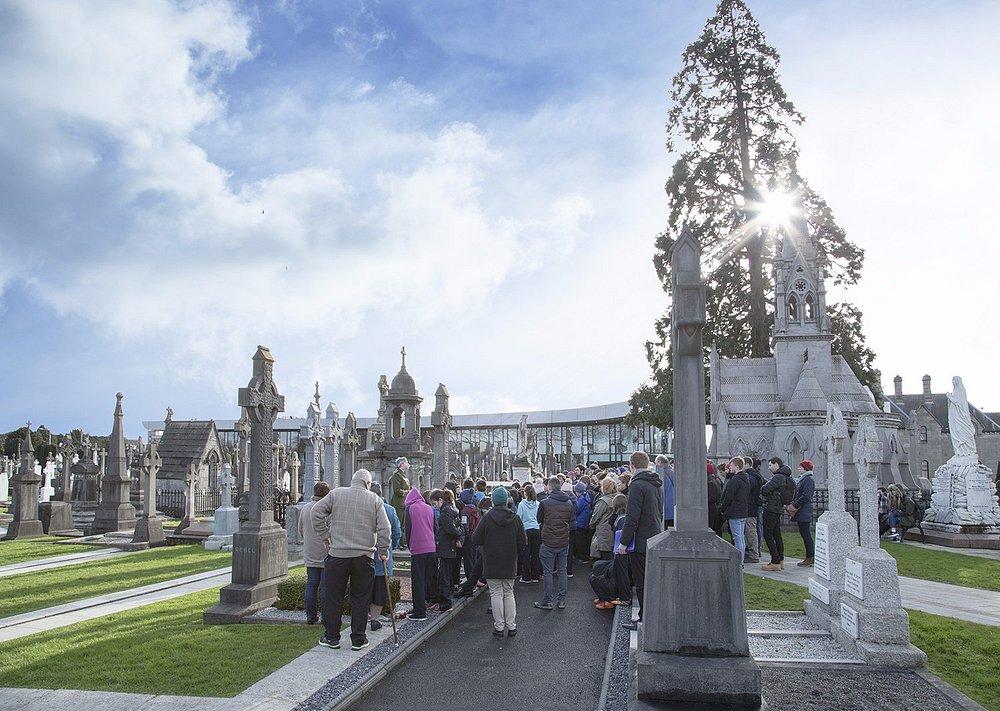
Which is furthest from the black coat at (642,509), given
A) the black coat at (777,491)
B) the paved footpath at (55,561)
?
the paved footpath at (55,561)

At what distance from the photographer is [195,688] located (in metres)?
6.02

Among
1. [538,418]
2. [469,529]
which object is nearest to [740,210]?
[469,529]

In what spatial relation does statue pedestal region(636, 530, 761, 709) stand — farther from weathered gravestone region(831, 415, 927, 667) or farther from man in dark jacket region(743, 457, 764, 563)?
man in dark jacket region(743, 457, 764, 563)

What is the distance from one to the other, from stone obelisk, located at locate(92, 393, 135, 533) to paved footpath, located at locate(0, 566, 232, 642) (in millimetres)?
9147

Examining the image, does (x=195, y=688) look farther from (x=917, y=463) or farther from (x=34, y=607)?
(x=917, y=463)

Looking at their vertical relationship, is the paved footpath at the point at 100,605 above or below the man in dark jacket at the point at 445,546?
below

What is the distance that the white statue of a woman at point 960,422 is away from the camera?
16500mm

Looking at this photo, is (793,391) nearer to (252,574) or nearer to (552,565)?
(552,565)

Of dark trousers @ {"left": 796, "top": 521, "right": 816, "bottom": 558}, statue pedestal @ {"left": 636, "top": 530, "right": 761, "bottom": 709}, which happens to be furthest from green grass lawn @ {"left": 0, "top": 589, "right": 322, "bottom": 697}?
dark trousers @ {"left": 796, "top": 521, "right": 816, "bottom": 558}

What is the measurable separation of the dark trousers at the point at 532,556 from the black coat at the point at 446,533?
107 inches

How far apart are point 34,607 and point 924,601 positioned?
12.5 m

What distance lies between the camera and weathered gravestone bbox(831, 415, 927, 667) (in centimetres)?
648

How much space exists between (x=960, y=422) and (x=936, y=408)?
4284cm

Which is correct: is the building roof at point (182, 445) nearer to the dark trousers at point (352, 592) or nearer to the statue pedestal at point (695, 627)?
the dark trousers at point (352, 592)
